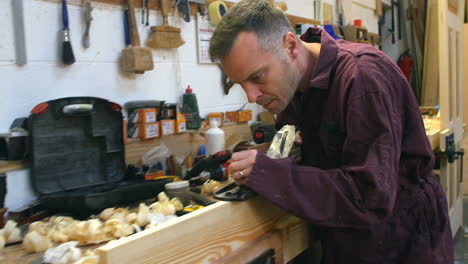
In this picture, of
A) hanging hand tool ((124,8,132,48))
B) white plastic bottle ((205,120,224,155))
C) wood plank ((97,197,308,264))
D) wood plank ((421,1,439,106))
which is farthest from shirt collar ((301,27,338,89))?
wood plank ((421,1,439,106))

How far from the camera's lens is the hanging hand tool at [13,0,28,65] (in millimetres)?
1262

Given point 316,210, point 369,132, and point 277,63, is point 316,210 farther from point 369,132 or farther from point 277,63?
point 277,63

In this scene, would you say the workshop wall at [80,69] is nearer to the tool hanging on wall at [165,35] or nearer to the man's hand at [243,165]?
the tool hanging on wall at [165,35]

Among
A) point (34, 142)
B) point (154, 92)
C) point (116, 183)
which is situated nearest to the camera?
point (34, 142)

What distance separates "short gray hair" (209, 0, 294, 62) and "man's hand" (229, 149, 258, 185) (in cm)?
30

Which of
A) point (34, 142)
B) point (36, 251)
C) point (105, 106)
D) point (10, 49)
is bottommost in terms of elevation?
point (36, 251)

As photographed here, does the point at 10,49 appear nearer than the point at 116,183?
Yes

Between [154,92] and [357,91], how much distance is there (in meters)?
1.12

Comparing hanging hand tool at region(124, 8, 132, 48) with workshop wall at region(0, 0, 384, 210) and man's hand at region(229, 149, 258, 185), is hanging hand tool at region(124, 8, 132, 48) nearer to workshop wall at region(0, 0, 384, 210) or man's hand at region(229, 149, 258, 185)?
workshop wall at region(0, 0, 384, 210)

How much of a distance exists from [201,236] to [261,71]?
1.60 ft

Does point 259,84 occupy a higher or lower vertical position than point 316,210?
higher

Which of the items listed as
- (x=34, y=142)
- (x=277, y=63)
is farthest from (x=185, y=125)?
(x=277, y=63)

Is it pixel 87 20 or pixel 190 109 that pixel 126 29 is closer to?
pixel 87 20

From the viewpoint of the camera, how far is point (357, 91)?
2.91 feet
